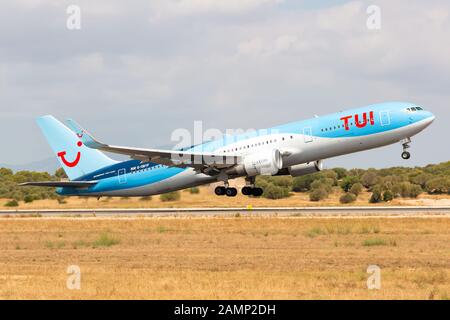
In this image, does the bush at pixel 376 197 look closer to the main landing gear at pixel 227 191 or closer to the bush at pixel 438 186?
the bush at pixel 438 186

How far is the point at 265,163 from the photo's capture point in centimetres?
4744

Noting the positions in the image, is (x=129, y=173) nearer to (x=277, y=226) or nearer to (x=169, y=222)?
(x=169, y=222)

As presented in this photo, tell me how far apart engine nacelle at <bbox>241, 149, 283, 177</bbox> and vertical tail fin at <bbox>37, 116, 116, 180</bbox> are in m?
13.9

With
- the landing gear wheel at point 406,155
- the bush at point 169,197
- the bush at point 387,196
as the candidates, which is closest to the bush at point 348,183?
the bush at point 387,196

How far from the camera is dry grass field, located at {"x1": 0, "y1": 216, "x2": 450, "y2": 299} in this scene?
2005cm

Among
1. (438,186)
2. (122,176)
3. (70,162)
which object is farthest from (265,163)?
(438,186)

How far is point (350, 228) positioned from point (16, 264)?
60.1 ft

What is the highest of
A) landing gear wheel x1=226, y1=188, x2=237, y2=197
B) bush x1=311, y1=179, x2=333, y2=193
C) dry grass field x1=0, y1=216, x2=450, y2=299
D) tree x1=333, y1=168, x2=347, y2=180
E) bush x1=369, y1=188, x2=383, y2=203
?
tree x1=333, y1=168, x2=347, y2=180

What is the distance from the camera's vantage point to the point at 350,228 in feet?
129

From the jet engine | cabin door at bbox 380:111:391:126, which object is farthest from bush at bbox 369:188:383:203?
cabin door at bbox 380:111:391:126

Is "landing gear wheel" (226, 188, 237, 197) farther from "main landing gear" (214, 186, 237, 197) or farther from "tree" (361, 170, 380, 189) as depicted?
"tree" (361, 170, 380, 189)

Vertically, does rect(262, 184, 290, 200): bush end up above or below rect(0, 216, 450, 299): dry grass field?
above

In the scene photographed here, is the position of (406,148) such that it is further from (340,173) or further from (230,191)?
(340,173)
